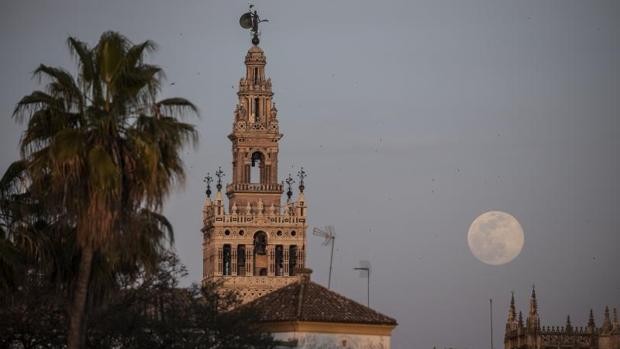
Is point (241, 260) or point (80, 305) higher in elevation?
point (241, 260)

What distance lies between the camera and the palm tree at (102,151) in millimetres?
57188

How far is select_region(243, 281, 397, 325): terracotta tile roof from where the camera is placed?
84.2m

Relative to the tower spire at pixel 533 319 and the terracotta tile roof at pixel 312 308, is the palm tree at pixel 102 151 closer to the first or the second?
the terracotta tile roof at pixel 312 308

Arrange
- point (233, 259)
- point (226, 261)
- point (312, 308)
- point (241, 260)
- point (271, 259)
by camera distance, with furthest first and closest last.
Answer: point (241, 260)
point (226, 261)
point (271, 259)
point (233, 259)
point (312, 308)

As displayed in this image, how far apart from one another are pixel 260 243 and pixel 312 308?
102 m

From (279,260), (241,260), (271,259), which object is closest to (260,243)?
(241,260)

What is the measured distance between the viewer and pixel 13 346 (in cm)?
7300

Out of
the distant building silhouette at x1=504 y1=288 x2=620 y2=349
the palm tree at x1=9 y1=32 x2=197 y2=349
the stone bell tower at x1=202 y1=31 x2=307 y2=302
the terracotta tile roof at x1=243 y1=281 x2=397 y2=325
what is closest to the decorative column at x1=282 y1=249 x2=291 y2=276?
the stone bell tower at x1=202 y1=31 x2=307 y2=302

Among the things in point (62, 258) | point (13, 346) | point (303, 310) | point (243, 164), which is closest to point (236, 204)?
point (243, 164)

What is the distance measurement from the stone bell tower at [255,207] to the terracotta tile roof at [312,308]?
95.3m

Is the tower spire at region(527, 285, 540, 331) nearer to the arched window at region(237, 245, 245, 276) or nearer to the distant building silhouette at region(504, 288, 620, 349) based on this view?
the distant building silhouette at region(504, 288, 620, 349)

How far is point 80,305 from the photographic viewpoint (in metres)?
58.8

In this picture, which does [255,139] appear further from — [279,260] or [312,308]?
[312,308]

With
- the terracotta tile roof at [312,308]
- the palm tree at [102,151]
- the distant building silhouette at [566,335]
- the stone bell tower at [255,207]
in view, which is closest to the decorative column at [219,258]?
the stone bell tower at [255,207]
